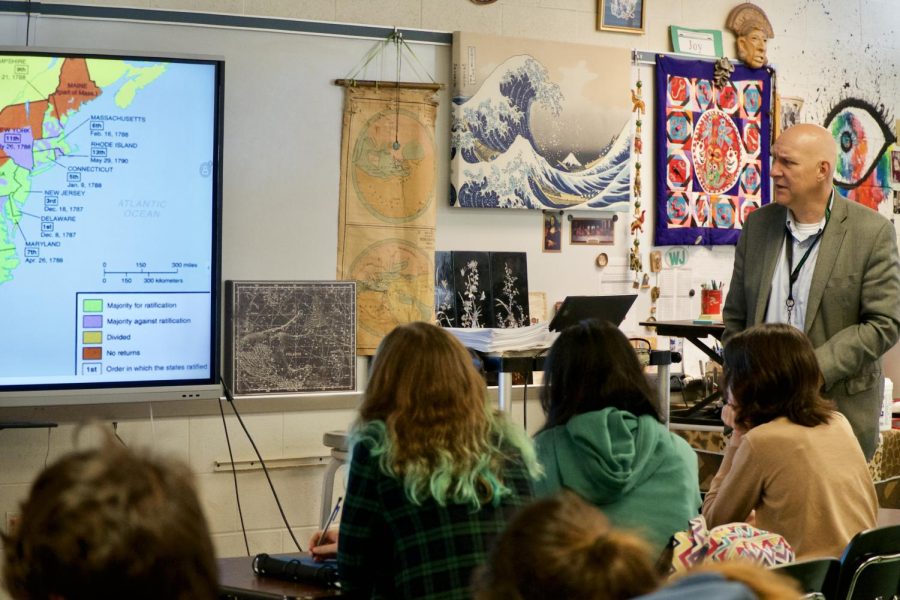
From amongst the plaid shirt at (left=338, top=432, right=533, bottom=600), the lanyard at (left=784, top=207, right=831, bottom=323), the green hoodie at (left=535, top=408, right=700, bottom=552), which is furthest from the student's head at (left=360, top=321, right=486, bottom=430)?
the lanyard at (left=784, top=207, right=831, bottom=323)

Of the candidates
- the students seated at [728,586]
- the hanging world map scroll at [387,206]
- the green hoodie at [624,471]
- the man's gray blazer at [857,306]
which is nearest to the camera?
the students seated at [728,586]

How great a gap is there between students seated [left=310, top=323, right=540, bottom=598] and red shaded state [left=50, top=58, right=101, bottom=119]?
1.99m

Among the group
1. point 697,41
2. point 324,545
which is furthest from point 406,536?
point 697,41

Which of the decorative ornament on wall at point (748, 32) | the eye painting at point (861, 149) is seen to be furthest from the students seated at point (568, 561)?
the eye painting at point (861, 149)

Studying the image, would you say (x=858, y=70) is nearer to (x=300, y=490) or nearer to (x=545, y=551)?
(x=300, y=490)

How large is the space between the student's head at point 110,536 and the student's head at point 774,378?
6.66 feet

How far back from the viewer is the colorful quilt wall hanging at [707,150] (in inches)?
197

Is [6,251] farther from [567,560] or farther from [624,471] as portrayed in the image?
[567,560]

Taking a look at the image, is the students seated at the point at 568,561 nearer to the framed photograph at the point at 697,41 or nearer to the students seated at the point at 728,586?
the students seated at the point at 728,586

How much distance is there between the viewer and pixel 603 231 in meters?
4.88

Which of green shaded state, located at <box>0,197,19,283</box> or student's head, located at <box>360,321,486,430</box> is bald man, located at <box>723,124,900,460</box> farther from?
green shaded state, located at <box>0,197,19,283</box>

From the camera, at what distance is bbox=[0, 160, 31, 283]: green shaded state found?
3697mm

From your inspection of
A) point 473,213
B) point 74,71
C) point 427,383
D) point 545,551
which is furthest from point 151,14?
point 545,551

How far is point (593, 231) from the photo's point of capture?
485 centimetres
